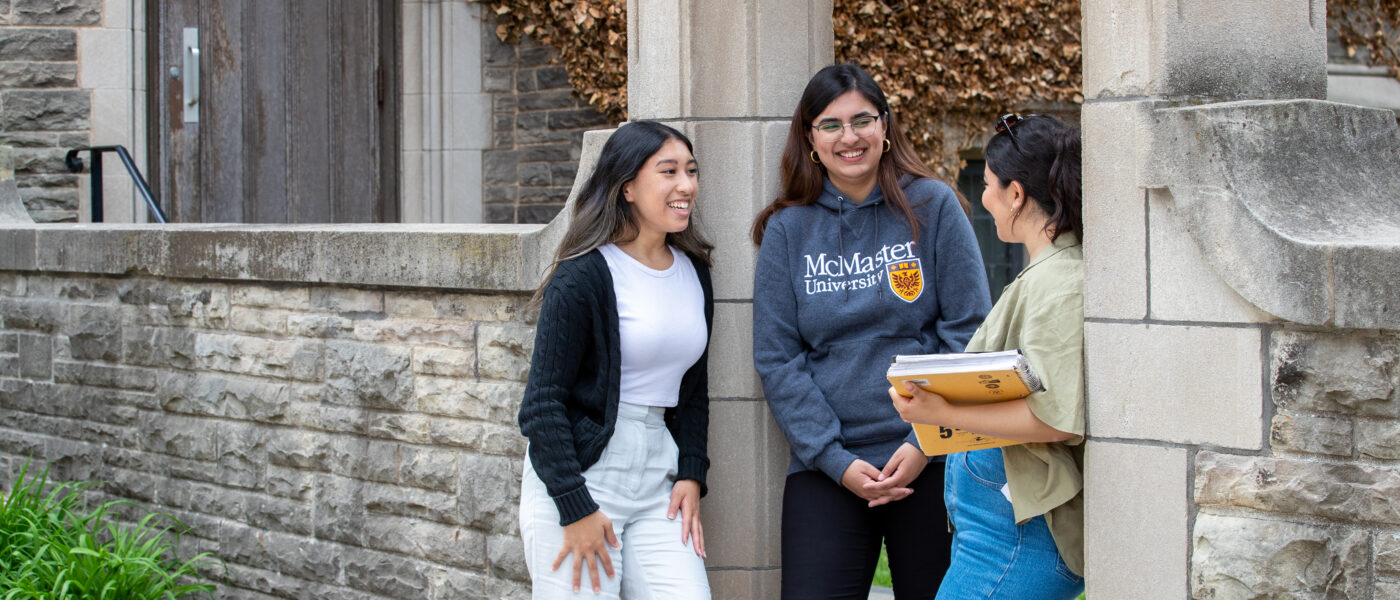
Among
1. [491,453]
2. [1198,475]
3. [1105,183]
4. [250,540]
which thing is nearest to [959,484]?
[1198,475]

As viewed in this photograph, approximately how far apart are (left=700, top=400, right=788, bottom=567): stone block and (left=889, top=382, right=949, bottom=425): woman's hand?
1006mm

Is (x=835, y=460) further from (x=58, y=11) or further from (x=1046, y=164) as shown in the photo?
(x=58, y=11)

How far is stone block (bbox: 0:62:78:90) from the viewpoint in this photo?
799 cm

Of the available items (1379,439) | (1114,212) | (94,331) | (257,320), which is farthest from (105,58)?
(1379,439)

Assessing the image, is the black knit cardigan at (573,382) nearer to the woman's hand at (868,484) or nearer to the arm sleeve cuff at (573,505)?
the arm sleeve cuff at (573,505)

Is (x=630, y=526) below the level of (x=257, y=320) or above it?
below

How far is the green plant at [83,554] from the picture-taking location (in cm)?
457

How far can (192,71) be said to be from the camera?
7992mm

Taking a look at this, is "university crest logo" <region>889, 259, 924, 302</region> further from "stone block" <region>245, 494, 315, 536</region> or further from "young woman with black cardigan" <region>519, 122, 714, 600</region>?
"stone block" <region>245, 494, 315, 536</region>

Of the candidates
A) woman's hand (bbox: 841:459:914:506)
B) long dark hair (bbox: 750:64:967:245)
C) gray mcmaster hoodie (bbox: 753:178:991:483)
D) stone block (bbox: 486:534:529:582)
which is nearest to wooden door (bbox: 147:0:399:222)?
stone block (bbox: 486:534:529:582)

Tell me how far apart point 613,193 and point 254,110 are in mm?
5608

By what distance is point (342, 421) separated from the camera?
460 cm

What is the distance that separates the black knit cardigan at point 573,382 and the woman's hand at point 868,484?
1.81 ft

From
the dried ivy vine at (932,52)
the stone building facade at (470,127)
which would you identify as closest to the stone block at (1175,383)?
the dried ivy vine at (932,52)
